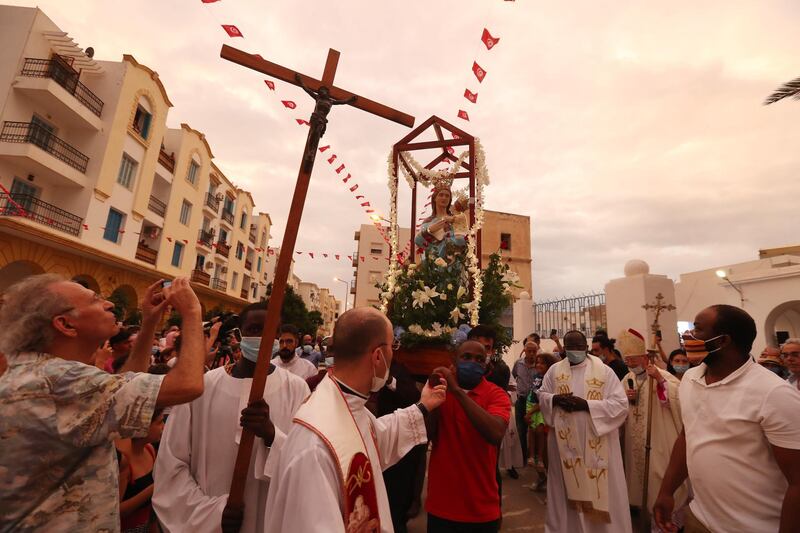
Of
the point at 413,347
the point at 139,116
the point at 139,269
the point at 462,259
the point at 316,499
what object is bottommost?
the point at 316,499

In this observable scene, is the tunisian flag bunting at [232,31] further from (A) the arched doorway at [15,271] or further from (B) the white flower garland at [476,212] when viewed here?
(A) the arched doorway at [15,271]

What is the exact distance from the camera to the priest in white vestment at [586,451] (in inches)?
152

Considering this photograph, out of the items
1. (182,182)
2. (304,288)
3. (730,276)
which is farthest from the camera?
(304,288)

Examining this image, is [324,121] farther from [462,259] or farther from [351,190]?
[351,190]

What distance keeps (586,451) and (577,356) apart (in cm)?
93

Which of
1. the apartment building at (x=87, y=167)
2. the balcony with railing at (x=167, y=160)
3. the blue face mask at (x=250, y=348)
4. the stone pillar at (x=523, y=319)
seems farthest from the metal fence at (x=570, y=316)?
the balcony with railing at (x=167, y=160)

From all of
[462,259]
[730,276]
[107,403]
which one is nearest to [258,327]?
[107,403]

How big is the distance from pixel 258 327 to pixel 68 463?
4.29ft

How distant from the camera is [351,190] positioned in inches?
398

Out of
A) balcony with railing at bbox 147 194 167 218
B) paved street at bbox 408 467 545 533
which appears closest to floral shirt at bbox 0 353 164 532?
paved street at bbox 408 467 545 533

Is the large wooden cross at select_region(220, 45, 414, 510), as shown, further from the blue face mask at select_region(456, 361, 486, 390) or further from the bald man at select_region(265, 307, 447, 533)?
the blue face mask at select_region(456, 361, 486, 390)

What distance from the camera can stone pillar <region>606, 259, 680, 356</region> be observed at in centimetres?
884

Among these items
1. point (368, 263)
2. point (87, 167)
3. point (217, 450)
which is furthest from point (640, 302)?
point (368, 263)

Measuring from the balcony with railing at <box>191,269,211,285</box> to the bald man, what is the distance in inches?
1016
